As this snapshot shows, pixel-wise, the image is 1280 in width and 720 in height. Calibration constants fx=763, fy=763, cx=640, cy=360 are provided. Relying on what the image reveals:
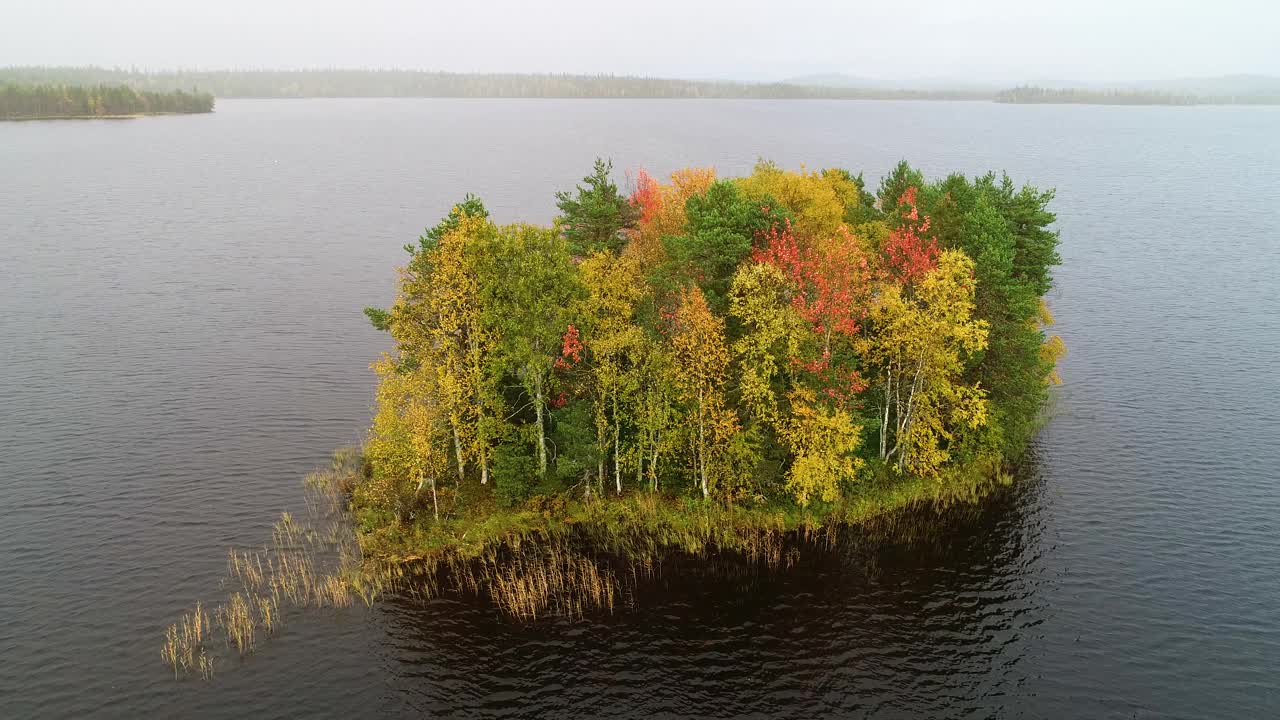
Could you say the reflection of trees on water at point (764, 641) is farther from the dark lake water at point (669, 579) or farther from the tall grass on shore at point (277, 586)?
the tall grass on shore at point (277, 586)

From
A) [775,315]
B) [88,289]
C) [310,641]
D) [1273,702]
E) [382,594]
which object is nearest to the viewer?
[1273,702]

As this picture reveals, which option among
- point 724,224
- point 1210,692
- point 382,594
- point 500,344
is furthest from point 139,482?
point 1210,692

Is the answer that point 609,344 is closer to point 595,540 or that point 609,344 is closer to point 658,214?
point 595,540

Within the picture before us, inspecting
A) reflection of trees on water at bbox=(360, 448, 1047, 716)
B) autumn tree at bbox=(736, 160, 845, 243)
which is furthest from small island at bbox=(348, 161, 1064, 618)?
autumn tree at bbox=(736, 160, 845, 243)

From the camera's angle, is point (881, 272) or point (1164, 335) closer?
point (881, 272)

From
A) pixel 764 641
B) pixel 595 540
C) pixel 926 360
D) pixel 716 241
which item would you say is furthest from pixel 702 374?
pixel 926 360

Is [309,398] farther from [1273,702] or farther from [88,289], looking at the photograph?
[1273,702]

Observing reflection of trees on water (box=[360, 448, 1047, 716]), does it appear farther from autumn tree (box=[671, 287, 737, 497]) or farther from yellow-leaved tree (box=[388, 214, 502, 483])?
yellow-leaved tree (box=[388, 214, 502, 483])
